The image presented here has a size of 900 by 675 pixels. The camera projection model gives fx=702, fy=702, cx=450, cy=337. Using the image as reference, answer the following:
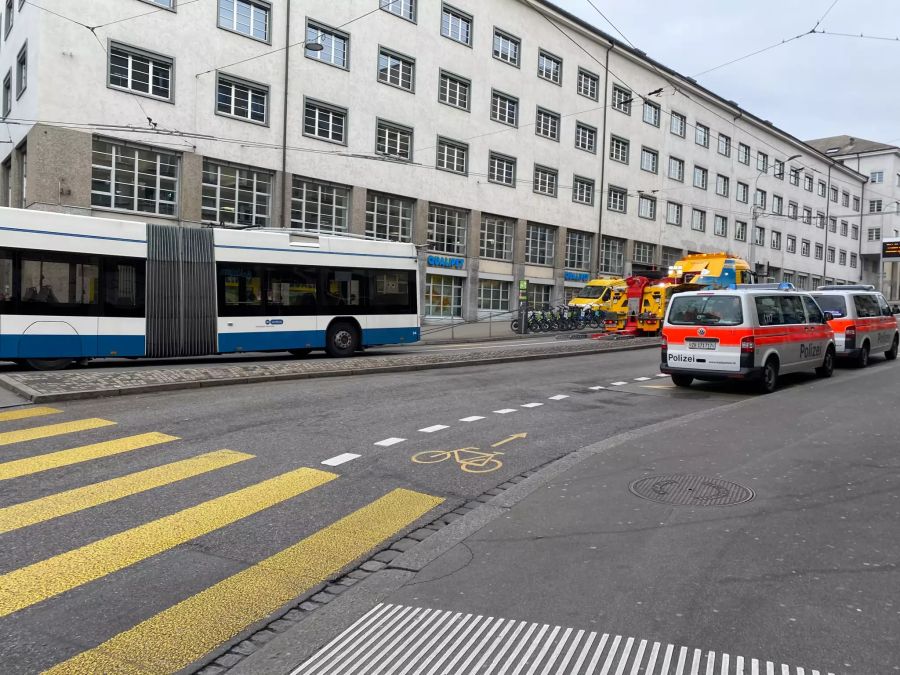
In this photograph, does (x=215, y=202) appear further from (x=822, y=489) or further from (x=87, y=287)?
(x=822, y=489)

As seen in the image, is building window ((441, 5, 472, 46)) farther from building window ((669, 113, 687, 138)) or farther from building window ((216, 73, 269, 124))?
building window ((669, 113, 687, 138))

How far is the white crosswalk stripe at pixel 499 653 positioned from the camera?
299cm

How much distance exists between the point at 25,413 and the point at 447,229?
2690 cm

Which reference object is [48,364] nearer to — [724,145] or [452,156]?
[452,156]

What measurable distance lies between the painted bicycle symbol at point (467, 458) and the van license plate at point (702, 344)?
623 centimetres

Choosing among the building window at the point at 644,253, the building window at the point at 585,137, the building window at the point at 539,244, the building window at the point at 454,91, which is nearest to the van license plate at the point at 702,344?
the building window at the point at 454,91

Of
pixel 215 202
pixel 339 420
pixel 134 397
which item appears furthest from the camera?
pixel 215 202

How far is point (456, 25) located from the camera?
34375 millimetres

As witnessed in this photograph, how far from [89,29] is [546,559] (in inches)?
953

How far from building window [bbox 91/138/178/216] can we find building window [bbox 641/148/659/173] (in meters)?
31.8

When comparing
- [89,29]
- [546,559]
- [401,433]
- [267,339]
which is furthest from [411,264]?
[546,559]

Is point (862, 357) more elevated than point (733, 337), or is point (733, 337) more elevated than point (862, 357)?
point (733, 337)

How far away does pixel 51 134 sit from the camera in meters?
21.7

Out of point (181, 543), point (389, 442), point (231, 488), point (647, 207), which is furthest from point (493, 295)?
point (181, 543)
